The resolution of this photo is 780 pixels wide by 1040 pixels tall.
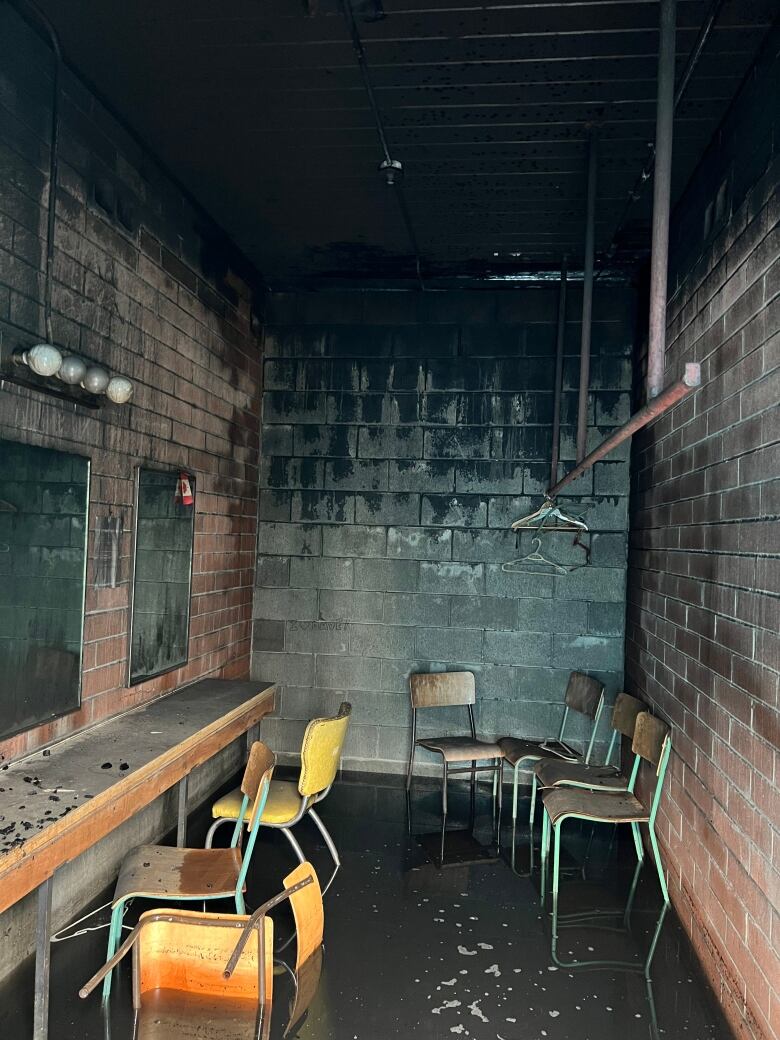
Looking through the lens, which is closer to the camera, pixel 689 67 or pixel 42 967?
pixel 42 967

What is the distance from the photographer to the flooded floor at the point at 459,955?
87.7 inches

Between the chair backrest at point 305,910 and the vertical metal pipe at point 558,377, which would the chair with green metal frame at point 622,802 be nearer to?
the chair backrest at point 305,910

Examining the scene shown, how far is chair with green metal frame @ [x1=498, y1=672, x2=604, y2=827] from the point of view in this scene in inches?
150

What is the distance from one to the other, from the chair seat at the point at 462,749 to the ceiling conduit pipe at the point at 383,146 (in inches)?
110

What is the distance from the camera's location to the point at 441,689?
4.35 meters

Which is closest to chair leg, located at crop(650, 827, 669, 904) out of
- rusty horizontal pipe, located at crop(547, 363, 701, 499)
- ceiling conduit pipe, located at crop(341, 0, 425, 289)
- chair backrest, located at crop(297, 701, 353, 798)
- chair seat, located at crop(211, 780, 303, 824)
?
chair backrest, located at crop(297, 701, 353, 798)

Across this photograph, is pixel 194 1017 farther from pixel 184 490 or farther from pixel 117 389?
pixel 184 490

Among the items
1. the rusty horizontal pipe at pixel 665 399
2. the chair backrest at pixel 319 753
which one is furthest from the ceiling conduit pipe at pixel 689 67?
the chair backrest at pixel 319 753

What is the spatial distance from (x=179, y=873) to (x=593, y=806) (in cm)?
168

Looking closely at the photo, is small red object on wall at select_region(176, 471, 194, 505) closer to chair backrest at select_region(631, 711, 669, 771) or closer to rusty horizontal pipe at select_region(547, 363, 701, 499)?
rusty horizontal pipe at select_region(547, 363, 701, 499)

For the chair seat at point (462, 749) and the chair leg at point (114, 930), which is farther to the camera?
the chair seat at point (462, 749)

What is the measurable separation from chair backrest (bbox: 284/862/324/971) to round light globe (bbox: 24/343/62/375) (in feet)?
5.51

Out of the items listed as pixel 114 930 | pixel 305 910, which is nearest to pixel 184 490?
pixel 114 930

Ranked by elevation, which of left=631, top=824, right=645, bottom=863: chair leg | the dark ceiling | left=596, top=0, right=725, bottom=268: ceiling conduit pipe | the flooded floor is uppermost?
the dark ceiling
